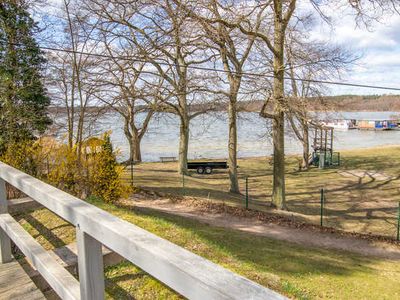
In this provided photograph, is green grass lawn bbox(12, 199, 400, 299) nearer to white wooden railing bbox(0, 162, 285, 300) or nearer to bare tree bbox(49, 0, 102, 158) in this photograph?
white wooden railing bbox(0, 162, 285, 300)

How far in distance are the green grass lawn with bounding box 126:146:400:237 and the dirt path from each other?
188 centimetres

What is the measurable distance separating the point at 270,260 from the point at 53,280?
16.8 feet

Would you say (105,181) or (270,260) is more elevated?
(105,181)

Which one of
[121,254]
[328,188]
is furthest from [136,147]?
[121,254]

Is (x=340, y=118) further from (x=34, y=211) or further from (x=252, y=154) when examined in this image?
(x=252, y=154)

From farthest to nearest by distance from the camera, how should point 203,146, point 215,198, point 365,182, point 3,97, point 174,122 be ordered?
point 203,146 < point 174,122 < point 365,182 < point 215,198 < point 3,97

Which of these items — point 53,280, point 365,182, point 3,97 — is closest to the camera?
point 53,280

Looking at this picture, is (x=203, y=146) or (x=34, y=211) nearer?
(x=34, y=211)

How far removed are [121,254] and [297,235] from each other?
982cm

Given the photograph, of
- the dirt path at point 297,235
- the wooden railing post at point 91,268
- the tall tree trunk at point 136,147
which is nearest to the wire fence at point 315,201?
the dirt path at point 297,235

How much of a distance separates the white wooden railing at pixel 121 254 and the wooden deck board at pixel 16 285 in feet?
1.05

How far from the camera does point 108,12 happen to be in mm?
16078

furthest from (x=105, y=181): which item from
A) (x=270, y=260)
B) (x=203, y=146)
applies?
(x=203, y=146)

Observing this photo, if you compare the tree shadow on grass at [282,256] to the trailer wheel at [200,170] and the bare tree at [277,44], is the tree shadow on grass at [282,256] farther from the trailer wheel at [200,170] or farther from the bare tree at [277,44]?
the trailer wheel at [200,170]
